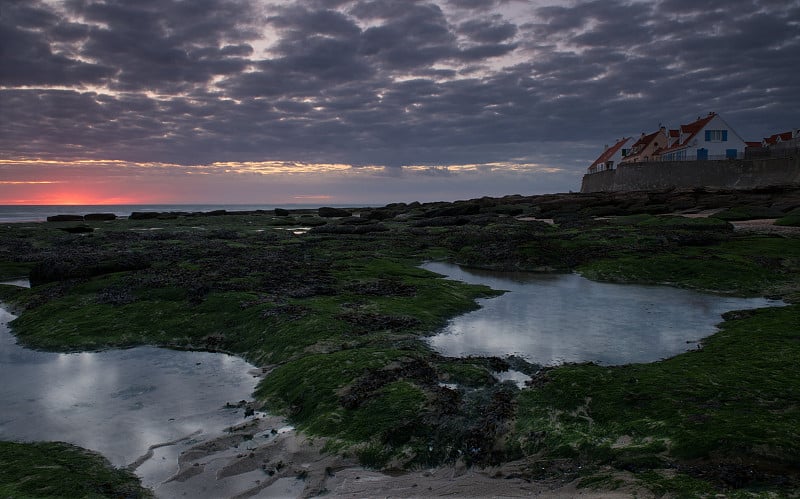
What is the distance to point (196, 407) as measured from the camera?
384 inches

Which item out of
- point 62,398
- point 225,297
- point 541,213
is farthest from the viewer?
point 541,213

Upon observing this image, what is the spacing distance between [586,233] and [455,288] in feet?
55.1

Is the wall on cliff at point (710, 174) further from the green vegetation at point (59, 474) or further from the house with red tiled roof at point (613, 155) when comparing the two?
the green vegetation at point (59, 474)

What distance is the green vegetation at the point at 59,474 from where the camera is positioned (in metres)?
6.66

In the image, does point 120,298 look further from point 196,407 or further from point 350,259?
point 350,259

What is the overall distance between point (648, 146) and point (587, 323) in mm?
93512

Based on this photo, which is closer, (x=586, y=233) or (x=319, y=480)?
(x=319, y=480)

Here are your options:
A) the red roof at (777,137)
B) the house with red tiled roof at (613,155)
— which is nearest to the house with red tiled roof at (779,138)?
the red roof at (777,137)

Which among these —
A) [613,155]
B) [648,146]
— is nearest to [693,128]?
[648,146]

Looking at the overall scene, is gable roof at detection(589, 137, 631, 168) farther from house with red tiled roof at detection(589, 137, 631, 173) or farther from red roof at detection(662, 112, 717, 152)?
red roof at detection(662, 112, 717, 152)

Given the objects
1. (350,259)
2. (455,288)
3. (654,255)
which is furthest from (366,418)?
(654,255)

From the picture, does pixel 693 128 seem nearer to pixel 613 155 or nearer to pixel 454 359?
pixel 613 155

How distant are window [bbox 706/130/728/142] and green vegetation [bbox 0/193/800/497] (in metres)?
61.4

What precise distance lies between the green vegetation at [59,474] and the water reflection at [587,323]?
23.0ft
